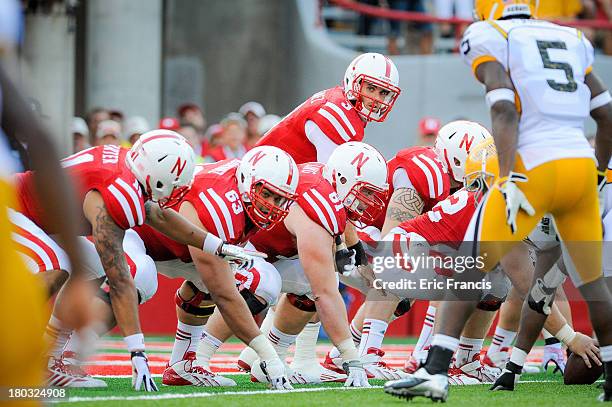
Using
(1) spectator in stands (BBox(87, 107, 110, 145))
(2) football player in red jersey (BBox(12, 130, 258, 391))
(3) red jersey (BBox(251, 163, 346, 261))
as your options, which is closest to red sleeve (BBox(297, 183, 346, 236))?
(3) red jersey (BBox(251, 163, 346, 261))

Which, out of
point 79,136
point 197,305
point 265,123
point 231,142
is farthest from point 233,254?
point 265,123

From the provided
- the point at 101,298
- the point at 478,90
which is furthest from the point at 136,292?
the point at 478,90

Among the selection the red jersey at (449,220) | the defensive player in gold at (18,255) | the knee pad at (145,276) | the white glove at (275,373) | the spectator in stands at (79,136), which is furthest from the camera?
the spectator in stands at (79,136)

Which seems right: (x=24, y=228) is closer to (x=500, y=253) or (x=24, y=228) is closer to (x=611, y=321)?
(x=500, y=253)

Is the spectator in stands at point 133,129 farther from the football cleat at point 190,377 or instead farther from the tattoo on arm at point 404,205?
the football cleat at point 190,377

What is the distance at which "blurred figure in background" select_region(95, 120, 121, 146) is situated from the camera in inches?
412

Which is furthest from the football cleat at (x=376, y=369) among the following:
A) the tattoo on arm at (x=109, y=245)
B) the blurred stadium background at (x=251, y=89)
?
the blurred stadium background at (x=251, y=89)

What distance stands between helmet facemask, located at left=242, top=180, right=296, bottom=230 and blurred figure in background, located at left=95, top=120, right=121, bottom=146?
4724 mm

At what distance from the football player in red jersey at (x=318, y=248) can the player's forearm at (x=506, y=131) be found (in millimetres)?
1324

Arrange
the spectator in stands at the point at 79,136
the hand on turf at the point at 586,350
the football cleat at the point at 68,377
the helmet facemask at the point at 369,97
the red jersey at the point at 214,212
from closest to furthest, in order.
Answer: the football cleat at the point at 68,377 → the red jersey at the point at 214,212 → the hand on turf at the point at 586,350 → the helmet facemask at the point at 369,97 → the spectator in stands at the point at 79,136

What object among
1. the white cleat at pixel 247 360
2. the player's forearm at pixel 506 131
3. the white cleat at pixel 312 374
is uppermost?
the player's forearm at pixel 506 131

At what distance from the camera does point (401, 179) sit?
7.18m

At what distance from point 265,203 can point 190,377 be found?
104 centimetres

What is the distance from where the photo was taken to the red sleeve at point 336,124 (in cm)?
703
